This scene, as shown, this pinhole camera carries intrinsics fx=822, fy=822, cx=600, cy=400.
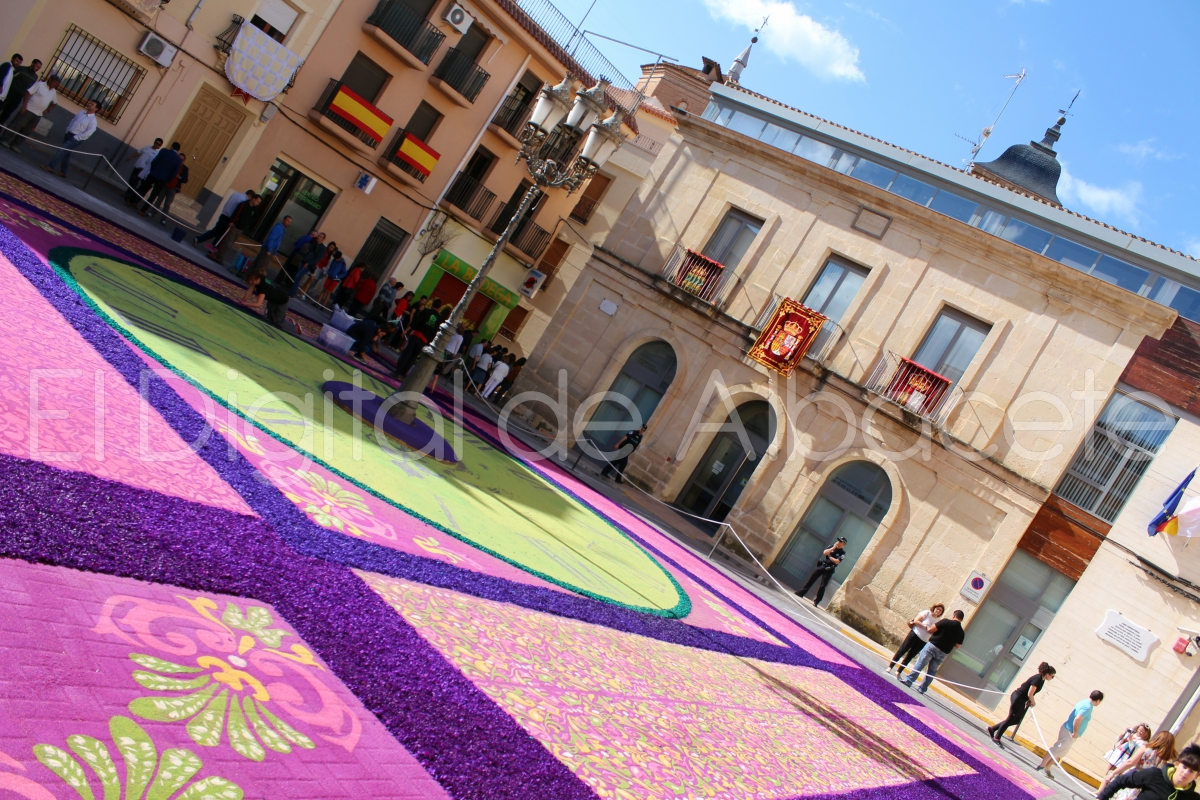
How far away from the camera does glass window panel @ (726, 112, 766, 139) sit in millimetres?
21578

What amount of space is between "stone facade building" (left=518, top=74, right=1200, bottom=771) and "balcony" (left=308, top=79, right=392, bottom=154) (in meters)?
6.84

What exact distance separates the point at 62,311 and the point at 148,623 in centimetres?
478

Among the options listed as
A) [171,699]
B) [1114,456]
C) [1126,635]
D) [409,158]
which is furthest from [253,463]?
[409,158]

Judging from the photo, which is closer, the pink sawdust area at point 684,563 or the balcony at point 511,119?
the pink sawdust area at point 684,563

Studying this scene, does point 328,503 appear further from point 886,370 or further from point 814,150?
point 814,150

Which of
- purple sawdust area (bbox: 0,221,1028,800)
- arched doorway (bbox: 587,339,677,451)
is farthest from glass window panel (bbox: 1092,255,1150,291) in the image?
purple sawdust area (bbox: 0,221,1028,800)

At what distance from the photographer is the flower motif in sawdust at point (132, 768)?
2549 millimetres

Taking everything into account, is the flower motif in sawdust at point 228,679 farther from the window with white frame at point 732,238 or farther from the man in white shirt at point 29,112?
the window with white frame at point 732,238

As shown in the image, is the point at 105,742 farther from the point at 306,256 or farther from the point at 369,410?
the point at 306,256

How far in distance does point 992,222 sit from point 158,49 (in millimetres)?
18866

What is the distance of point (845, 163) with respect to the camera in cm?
2050

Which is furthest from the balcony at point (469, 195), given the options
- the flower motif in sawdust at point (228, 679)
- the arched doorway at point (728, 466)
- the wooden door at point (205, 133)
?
the flower motif in sawdust at point (228, 679)

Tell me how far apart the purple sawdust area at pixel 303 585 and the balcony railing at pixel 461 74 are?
65.4 ft

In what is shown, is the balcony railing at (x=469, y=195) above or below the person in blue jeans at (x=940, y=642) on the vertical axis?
above
